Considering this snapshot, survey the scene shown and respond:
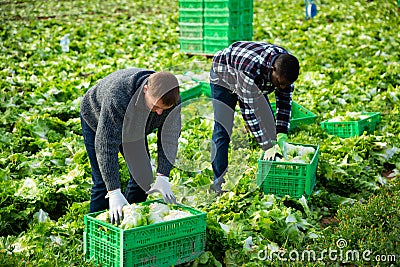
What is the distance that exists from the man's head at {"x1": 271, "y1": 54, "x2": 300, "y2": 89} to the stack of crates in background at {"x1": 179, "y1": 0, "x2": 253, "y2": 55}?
5.42m

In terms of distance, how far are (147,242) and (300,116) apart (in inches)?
156

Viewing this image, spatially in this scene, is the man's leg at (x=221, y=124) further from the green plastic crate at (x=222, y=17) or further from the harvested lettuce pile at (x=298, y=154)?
the green plastic crate at (x=222, y=17)

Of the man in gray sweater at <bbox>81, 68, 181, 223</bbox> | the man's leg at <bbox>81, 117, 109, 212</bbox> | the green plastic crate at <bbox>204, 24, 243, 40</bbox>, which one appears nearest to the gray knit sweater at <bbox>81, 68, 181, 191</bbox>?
the man in gray sweater at <bbox>81, 68, 181, 223</bbox>

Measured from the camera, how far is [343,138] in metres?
6.71

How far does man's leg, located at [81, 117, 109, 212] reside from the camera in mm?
4160

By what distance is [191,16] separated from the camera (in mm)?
10211

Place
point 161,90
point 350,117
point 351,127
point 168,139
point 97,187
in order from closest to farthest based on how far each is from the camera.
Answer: point 161,90 < point 168,139 < point 97,187 < point 351,127 < point 350,117

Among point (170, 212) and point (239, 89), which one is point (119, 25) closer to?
point (239, 89)

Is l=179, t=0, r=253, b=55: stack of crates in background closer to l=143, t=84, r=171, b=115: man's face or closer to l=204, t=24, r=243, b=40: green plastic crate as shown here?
l=204, t=24, r=243, b=40: green plastic crate

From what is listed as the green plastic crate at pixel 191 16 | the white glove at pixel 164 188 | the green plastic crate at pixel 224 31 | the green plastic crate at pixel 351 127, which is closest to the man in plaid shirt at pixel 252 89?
the white glove at pixel 164 188

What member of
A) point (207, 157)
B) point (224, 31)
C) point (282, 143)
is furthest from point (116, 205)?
point (224, 31)

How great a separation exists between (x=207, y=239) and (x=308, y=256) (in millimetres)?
706

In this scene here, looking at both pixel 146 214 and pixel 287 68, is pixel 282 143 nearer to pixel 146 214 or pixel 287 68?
pixel 287 68

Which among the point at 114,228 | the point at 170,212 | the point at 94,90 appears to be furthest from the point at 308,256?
the point at 94,90
